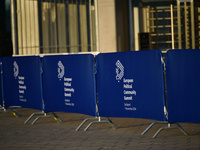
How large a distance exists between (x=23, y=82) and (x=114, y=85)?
3168 mm

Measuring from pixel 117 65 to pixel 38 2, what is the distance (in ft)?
35.1

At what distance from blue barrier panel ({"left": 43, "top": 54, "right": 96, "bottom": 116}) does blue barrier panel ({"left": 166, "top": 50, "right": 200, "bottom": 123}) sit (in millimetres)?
1871

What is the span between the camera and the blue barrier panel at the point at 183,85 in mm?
7754

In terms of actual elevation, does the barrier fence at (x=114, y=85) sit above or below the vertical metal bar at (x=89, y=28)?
below

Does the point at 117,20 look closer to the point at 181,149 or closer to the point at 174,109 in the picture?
the point at 174,109

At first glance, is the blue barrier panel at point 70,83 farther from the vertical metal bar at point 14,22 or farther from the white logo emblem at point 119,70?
the vertical metal bar at point 14,22

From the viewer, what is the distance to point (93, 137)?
8398 mm

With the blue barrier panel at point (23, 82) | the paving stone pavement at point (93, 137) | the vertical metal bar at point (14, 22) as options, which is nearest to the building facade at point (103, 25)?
the vertical metal bar at point (14, 22)

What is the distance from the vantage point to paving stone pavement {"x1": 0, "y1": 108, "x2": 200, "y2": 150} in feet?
24.6

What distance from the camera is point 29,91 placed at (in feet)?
36.9

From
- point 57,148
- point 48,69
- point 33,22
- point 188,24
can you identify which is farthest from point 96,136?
point 33,22

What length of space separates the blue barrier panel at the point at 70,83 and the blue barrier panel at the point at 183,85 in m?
1.87

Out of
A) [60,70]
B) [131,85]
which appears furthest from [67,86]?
[131,85]

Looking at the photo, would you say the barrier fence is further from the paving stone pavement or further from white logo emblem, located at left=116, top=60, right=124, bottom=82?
the paving stone pavement
